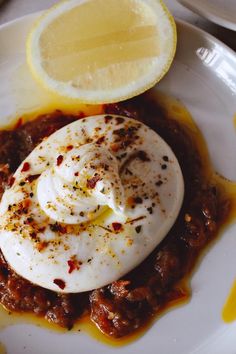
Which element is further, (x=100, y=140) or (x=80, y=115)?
(x=80, y=115)

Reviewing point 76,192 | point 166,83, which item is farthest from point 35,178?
point 166,83

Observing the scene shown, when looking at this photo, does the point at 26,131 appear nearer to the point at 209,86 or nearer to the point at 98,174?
the point at 98,174

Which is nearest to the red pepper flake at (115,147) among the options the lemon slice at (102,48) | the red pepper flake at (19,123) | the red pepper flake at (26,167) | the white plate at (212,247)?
the lemon slice at (102,48)

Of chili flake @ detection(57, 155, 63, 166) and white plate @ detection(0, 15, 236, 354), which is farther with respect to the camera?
chili flake @ detection(57, 155, 63, 166)

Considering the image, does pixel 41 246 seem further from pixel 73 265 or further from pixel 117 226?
pixel 117 226

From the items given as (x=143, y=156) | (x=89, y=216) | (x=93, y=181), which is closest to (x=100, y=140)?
(x=143, y=156)

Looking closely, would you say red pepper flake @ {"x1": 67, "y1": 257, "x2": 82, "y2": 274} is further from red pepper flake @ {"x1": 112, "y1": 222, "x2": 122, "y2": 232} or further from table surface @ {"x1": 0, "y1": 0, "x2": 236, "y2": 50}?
table surface @ {"x1": 0, "y1": 0, "x2": 236, "y2": 50}

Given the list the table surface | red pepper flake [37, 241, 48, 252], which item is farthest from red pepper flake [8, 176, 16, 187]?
the table surface
